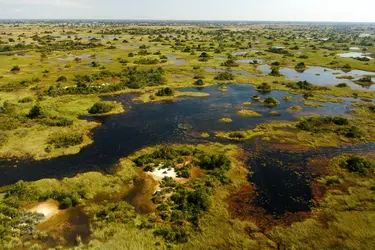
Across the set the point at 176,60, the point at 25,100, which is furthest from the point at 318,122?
the point at 176,60

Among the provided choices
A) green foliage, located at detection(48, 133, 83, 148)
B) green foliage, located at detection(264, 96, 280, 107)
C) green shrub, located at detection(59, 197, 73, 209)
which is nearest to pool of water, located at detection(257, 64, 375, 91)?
green foliage, located at detection(264, 96, 280, 107)

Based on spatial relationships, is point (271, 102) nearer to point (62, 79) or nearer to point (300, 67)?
point (300, 67)

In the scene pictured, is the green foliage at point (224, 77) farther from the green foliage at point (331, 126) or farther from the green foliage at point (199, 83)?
the green foliage at point (331, 126)

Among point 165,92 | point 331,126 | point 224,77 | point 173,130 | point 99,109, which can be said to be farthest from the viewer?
point 224,77

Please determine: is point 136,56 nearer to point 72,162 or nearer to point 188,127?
point 188,127

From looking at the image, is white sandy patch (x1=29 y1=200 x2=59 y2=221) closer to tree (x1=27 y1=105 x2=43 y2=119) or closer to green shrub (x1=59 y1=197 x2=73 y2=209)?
green shrub (x1=59 y1=197 x2=73 y2=209)

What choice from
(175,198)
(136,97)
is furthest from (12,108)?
(175,198)

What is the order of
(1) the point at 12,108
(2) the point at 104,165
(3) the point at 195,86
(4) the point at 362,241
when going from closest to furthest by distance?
(4) the point at 362,241, (2) the point at 104,165, (1) the point at 12,108, (3) the point at 195,86
